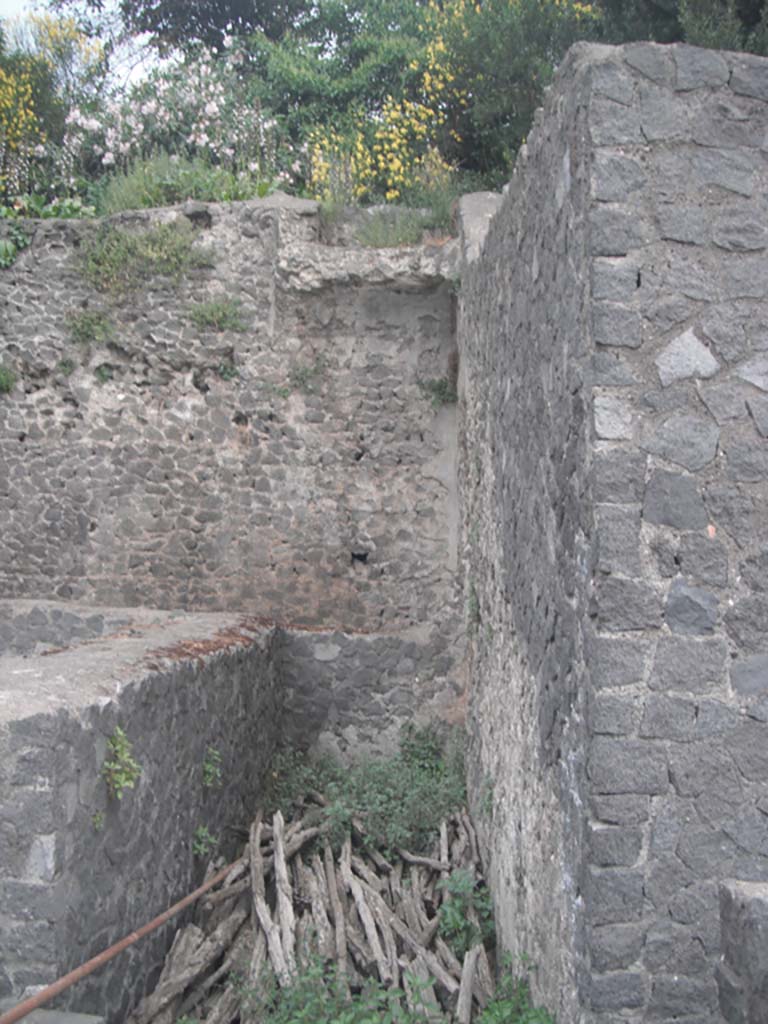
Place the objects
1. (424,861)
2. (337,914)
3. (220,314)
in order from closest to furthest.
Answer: (337,914)
(424,861)
(220,314)

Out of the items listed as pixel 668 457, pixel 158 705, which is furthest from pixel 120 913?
Answer: pixel 668 457

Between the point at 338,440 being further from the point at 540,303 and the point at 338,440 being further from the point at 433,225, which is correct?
the point at 540,303

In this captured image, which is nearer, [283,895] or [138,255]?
[283,895]

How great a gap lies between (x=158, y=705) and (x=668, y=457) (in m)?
3.15

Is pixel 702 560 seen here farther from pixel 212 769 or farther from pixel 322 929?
pixel 212 769

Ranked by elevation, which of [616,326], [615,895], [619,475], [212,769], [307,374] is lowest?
[212,769]

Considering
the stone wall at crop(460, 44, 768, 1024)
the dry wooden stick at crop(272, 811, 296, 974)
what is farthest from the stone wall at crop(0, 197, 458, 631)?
the stone wall at crop(460, 44, 768, 1024)

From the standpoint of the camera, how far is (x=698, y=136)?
321cm

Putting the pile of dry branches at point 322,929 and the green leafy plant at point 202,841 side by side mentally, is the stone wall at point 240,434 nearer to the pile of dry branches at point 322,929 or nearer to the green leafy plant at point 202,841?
the pile of dry branches at point 322,929

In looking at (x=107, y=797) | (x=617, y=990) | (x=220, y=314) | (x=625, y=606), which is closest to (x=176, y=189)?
(x=220, y=314)

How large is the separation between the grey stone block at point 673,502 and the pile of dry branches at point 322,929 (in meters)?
2.52

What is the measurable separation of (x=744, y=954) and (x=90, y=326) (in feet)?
26.9

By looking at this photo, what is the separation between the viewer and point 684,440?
10.3 ft

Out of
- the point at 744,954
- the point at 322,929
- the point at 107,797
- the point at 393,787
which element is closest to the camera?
the point at 744,954
